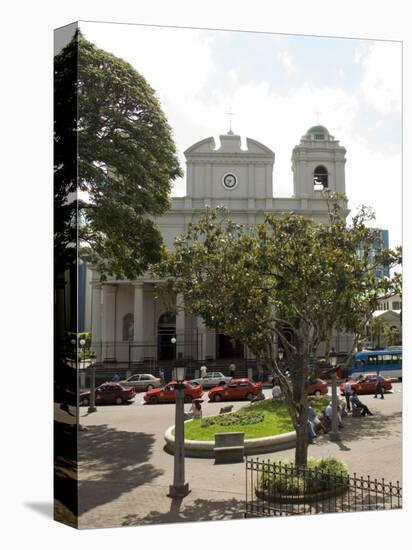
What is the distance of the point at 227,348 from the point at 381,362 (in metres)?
5.10

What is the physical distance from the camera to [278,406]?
47.3ft

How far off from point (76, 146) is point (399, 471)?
880cm

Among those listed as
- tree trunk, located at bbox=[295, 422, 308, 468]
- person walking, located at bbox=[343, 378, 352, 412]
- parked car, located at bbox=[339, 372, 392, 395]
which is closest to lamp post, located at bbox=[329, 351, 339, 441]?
person walking, located at bbox=[343, 378, 352, 412]

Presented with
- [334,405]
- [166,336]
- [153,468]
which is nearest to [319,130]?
[166,336]

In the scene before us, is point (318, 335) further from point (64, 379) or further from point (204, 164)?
point (64, 379)

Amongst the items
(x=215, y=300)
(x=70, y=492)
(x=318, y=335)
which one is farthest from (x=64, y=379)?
(x=318, y=335)

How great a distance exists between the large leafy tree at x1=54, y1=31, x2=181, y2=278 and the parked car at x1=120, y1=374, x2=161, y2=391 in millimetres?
2108

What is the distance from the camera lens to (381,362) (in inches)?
617

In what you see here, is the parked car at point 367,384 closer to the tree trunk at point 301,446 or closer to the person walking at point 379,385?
the person walking at point 379,385

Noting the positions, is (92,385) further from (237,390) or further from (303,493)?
(237,390)

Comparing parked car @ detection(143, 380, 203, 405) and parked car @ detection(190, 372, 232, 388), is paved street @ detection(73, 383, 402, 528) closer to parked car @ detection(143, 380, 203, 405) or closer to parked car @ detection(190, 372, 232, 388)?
parked car @ detection(143, 380, 203, 405)

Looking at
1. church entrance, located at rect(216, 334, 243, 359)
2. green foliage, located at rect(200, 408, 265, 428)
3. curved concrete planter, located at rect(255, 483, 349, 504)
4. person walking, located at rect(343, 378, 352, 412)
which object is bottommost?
curved concrete planter, located at rect(255, 483, 349, 504)

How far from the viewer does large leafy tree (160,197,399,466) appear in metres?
11.2

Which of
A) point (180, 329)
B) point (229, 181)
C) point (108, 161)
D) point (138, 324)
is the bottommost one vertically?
point (180, 329)
